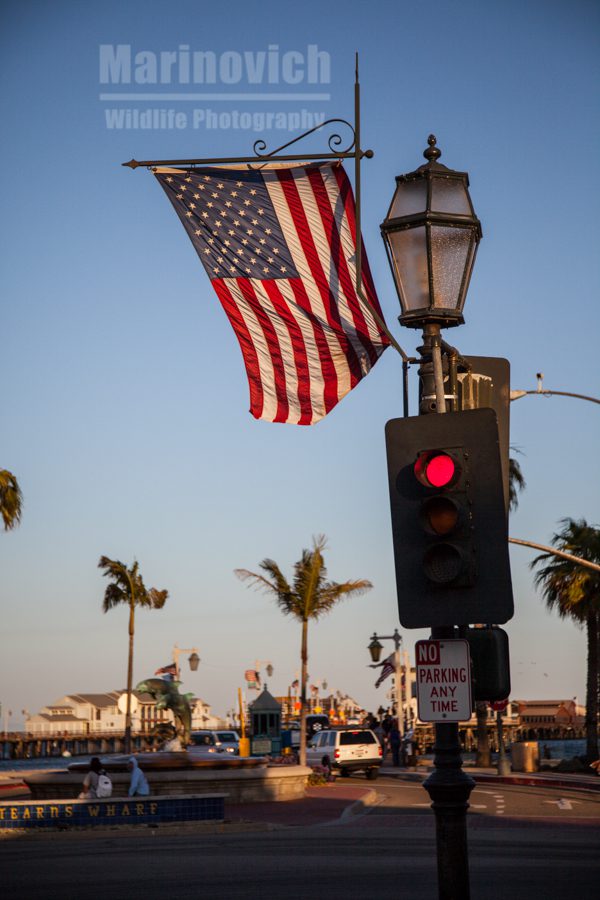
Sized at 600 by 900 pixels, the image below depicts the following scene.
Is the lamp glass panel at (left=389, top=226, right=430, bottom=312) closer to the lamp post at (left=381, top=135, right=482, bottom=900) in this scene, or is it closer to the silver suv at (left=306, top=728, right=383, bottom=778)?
the lamp post at (left=381, top=135, right=482, bottom=900)

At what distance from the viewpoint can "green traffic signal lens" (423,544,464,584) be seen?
654cm

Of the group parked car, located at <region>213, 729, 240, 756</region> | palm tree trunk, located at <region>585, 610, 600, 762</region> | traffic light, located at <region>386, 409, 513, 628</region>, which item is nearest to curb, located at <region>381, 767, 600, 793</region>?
palm tree trunk, located at <region>585, 610, 600, 762</region>

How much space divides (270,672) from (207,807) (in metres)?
59.6

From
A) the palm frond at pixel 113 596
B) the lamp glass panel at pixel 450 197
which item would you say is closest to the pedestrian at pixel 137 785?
the lamp glass panel at pixel 450 197

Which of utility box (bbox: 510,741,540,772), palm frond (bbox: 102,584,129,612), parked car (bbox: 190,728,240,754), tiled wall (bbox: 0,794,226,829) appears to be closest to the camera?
tiled wall (bbox: 0,794,226,829)

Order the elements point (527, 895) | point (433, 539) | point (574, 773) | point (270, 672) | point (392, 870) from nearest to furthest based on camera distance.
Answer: point (433, 539) < point (527, 895) < point (392, 870) < point (574, 773) < point (270, 672)

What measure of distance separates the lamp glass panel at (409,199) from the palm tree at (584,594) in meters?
36.3

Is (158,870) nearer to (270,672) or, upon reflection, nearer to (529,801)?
(529,801)

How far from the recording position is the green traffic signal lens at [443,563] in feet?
21.5

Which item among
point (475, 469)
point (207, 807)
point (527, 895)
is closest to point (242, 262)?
point (475, 469)

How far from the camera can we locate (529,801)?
2733cm

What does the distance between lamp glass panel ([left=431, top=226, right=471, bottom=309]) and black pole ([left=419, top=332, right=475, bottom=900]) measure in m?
2.20

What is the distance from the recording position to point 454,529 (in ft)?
21.7

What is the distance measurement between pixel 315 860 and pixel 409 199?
1040 cm
